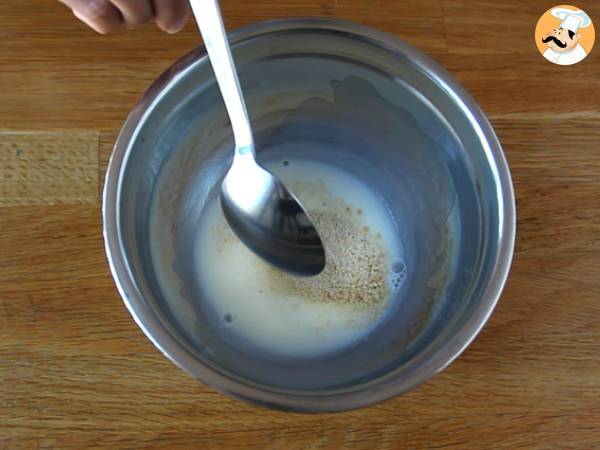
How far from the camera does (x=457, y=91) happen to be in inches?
25.8

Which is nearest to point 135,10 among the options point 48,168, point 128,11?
point 128,11

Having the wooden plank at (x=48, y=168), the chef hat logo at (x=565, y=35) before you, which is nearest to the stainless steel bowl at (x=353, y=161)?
the wooden plank at (x=48, y=168)

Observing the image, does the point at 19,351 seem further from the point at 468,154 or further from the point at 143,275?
the point at 468,154

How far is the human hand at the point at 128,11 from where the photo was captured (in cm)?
68

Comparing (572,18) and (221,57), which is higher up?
(572,18)

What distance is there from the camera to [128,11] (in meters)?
0.68

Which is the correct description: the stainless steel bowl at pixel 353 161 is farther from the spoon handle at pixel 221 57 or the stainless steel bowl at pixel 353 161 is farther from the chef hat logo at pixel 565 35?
the chef hat logo at pixel 565 35

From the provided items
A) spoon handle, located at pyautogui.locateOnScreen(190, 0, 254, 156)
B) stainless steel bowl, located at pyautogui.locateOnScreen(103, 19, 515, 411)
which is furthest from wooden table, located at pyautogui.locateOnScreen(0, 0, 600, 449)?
spoon handle, located at pyautogui.locateOnScreen(190, 0, 254, 156)

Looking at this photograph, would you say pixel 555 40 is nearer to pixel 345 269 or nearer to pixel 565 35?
pixel 565 35

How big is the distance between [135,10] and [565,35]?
0.53 metres

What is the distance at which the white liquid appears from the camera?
74cm

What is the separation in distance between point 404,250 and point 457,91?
21cm

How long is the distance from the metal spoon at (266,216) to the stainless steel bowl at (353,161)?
0.05 meters

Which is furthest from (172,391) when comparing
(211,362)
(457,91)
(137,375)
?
(457,91)
